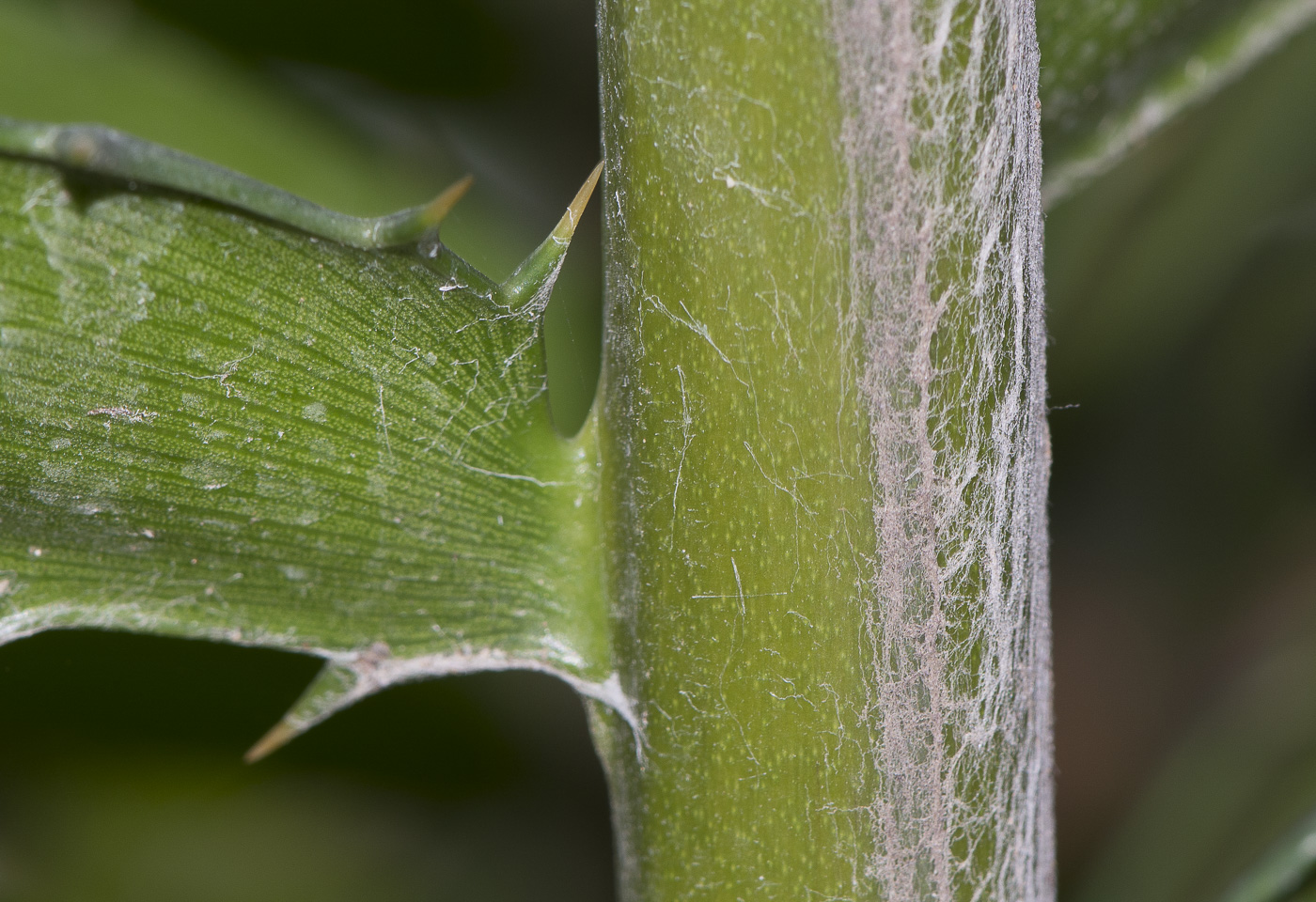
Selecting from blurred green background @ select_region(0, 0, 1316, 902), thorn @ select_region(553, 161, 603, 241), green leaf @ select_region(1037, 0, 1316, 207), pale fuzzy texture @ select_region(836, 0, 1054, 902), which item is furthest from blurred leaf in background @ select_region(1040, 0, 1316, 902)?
thorn @ select_region(553, 161, 603, 241)

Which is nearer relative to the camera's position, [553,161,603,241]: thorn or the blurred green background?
[553,161,603,241]: thorn

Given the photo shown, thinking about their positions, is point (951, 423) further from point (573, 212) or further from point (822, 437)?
point (573, 212)

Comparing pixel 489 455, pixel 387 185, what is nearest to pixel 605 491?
pixel 489 455

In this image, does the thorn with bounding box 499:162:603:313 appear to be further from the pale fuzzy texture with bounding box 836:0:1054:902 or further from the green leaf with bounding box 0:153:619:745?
the pale fuzzy texture with bounding box 836:0:1054:902

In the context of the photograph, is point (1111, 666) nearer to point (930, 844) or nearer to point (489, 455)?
point (930, 844)

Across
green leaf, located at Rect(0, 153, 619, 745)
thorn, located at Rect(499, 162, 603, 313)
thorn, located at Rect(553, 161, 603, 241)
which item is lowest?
green leaf, located at Rect(0, 153, 619, 745)

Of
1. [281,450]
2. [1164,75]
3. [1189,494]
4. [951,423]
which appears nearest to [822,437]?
[951,423]
